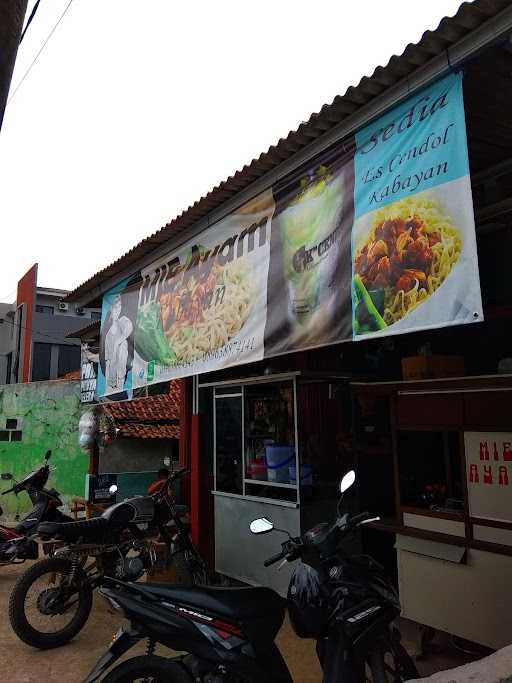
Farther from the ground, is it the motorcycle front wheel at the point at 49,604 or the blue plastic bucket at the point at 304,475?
the blue plastic bucket at the point at 304,475

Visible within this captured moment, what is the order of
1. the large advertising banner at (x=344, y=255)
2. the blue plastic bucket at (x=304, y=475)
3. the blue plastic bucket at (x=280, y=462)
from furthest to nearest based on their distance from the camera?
the blue plastic bucket at (x=280, y=462)
the blue plastic bucket at (x=304, y=475)
the large advertising banner at (x=344, y=255)

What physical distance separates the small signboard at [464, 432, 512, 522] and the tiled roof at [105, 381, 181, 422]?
712 cm

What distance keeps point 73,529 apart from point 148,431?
559 cm

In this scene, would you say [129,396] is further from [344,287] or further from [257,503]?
[344,287]

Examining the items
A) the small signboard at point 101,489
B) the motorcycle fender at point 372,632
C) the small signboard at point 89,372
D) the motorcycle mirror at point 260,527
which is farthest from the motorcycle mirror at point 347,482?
the small signboard at point 89,372

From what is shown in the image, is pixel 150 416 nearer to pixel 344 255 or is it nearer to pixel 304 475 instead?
pixel 304 475

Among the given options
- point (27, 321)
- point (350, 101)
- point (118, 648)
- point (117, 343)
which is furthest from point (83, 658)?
point (27, 321)

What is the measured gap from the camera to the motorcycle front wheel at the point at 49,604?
458 centimetres

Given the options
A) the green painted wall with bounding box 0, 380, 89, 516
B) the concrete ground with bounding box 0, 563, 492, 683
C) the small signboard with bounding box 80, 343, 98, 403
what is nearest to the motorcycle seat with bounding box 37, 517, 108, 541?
the concrete ground with bounding box 0, 563, 492, 683

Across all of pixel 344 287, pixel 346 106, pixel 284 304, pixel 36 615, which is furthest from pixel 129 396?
pixel 346 106

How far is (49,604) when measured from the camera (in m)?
4.63

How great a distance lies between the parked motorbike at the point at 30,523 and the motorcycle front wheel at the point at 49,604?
114cm

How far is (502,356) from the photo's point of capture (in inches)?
197

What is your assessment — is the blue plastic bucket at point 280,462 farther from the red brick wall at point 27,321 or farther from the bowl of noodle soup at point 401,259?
the red brick wall at point 27,321
